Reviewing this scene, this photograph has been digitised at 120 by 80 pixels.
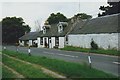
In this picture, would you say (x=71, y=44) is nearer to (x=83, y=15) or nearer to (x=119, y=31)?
(x=119, y=31)

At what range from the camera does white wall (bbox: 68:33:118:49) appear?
40.3 metres

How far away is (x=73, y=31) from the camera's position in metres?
56.5

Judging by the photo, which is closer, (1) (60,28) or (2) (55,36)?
(2) (55,36)

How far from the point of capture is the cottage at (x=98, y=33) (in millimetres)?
40684

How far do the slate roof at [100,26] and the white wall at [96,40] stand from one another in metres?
0.63

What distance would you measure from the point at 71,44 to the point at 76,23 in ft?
20.9

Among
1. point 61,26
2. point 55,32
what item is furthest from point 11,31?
point 61,26

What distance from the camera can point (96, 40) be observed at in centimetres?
4512

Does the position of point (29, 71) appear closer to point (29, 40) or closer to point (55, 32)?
point (55, 32)

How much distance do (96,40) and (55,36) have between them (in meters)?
18.7

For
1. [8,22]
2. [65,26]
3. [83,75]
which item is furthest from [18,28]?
[83,75]

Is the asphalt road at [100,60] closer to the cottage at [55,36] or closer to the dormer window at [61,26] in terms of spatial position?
the cottage at [55,36]

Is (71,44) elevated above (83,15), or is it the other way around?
(83,15)

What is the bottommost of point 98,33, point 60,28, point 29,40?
point 29,40
